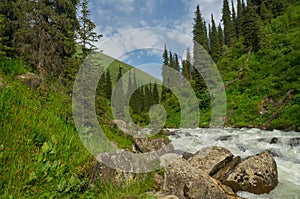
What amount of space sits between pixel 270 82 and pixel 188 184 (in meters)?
25.7

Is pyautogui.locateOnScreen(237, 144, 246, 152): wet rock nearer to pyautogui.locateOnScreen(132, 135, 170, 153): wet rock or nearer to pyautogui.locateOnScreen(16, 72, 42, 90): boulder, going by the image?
pyautogui.locateOnScreen(132, 135, 170, 153): wet rock

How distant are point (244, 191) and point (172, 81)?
61313mm

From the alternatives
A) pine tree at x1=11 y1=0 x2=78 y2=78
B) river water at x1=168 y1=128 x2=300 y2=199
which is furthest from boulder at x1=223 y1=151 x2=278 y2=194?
pine tree at x1=11 y1=0 x2=78 y2=78

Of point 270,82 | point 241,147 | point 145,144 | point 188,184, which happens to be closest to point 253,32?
point 270,82

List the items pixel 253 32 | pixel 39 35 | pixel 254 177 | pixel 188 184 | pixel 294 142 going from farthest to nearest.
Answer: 1. pixel 253 32
2. pixel 294 142
3. pixel 39 35
4. pixel 254 177
5. pixel 188 184

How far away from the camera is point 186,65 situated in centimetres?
7388

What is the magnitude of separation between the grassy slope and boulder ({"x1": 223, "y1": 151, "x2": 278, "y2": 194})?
11.1 m

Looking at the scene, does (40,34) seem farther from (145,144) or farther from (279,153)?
(279,153)

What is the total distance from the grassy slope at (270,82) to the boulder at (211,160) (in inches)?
451

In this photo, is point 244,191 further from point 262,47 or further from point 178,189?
point 262,47

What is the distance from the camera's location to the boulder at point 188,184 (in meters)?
6.07

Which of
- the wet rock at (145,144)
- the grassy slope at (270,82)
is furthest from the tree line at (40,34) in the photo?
the grassy slope at (270,82)

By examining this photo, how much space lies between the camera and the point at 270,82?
27.0 metres

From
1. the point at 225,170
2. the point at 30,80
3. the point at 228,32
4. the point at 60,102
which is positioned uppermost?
the point at 228,32
